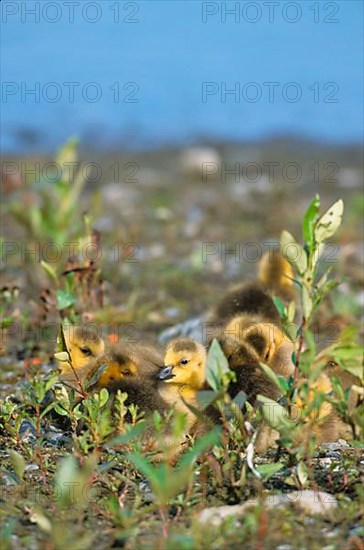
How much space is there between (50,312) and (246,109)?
8.37 meters

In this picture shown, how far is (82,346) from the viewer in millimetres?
4543

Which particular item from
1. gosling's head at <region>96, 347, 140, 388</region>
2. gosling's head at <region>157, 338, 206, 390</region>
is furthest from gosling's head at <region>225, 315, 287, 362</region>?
gosling's head at <region>96, 347, 140, 388</region>

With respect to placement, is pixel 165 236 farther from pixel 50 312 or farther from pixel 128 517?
pixel 128 517

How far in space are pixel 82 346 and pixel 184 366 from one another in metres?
0.56

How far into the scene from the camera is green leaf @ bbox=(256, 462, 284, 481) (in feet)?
10.7

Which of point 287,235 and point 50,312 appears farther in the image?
point 50,312

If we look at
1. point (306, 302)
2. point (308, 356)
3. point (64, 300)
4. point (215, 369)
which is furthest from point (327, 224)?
point (64, 300)

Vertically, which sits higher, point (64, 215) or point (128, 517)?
point (64, 215)

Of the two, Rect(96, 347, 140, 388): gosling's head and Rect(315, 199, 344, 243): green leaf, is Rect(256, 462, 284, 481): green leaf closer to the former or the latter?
Rect(315, 199, 344, 243): green leaf

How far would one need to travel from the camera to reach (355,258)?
24.9ft

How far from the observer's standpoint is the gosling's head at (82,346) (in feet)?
14.9

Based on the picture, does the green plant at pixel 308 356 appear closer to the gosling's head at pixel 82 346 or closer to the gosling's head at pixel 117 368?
the gosling's head at pixel 117 368

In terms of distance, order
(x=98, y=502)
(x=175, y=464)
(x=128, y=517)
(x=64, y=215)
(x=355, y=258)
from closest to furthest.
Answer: (x=128, y=517), (x=98, y=502), (x=175, y=464), (x=64, y=215), (x=355, y=258)

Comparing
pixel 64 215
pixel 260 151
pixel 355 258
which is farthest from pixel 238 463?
pixel 260 151
